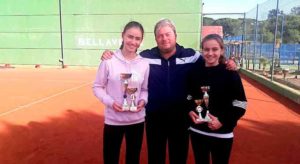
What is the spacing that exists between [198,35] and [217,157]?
18.1m

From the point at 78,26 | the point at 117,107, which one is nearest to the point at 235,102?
the point at 117,107

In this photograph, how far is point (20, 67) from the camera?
21.8 metres

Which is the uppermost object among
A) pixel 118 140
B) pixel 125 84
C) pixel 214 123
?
pixel 125 84

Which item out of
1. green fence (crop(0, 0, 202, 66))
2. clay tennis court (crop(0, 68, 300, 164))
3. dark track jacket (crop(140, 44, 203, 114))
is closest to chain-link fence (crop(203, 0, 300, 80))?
green fence (crop(0, 0, 202, 66))

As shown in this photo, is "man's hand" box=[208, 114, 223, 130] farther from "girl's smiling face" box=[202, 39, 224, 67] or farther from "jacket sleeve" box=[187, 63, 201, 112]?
"girl's smiling face" box=[202, 39, 224, 67]

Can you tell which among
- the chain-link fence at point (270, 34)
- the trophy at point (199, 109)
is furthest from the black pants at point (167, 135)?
the chain-link fence at point (270, 34)

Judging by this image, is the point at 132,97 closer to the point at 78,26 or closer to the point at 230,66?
the point at 230,66

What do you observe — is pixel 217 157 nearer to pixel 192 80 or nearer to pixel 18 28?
pixel 192 80

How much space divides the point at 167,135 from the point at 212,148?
45cm

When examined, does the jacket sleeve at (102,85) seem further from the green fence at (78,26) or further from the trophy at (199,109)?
the green fence at (78,26)

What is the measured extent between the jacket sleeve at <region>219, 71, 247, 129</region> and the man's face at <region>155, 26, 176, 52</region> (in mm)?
542

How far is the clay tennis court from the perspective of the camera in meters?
4.28

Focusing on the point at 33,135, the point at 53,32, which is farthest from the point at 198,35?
the point at 33,135

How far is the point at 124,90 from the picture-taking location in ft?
8.82
